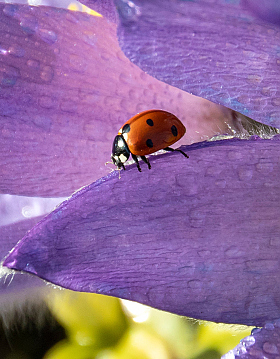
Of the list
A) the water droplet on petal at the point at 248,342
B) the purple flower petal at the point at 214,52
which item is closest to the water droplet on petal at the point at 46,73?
the purple flower petal at the point at 214,52

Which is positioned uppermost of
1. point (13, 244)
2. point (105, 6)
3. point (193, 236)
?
point (105, 6)

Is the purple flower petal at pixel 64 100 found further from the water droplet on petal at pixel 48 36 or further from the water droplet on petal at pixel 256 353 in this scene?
the water droplet on petal at pixel 256 353

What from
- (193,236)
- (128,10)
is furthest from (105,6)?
(193,236)

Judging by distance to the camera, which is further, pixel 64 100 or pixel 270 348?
pixel 64 100

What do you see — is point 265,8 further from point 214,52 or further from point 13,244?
point 13,244

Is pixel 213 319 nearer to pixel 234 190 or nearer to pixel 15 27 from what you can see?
pixel 234 190
